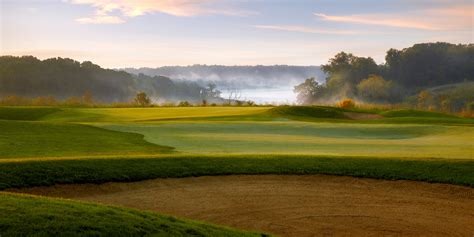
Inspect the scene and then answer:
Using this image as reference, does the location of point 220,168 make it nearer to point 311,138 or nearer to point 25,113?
point 311,138

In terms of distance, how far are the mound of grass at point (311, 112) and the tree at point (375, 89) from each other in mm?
83375

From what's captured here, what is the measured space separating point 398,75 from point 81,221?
13568 cm

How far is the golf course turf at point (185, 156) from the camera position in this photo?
9617 mm

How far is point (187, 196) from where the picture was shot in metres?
13.3


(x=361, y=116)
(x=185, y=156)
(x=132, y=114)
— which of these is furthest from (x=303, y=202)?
(x=361, y=116)

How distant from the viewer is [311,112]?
44.5m

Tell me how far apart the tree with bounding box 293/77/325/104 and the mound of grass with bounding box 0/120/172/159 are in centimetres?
12226

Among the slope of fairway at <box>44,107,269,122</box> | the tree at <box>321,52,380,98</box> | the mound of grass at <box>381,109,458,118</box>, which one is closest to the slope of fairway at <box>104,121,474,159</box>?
the slope of fairway at <box>44,107,269,122</box>

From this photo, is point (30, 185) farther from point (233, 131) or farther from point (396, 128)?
point (396, 128)

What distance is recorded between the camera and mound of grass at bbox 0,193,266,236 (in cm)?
841

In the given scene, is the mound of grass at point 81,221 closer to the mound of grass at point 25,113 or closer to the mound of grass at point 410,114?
the mound of grass at point 25,113

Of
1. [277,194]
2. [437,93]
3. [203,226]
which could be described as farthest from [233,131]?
[437,93]

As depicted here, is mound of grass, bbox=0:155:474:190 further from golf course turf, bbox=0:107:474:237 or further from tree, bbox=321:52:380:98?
tree, bbox=321:52:380:98

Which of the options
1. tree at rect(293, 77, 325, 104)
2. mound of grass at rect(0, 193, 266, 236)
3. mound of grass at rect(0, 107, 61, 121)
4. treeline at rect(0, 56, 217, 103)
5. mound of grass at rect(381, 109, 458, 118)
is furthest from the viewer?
tree at rect(293, 77, 325, 104)
